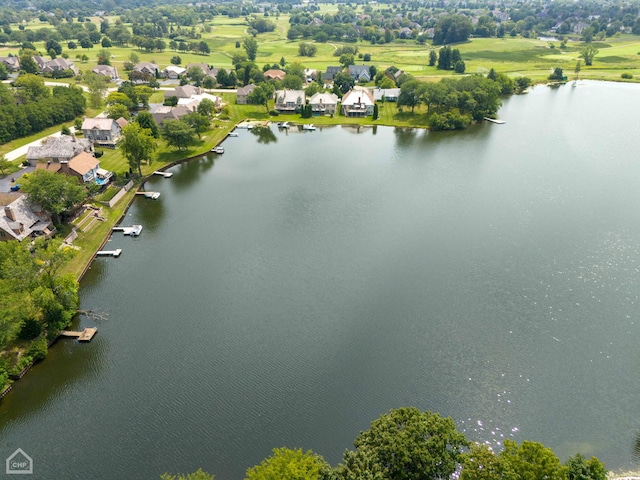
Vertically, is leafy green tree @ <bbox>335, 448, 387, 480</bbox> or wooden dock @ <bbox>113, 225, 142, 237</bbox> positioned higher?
leafy green tree @ <bbox>335, 448, 387, 480</bbox>

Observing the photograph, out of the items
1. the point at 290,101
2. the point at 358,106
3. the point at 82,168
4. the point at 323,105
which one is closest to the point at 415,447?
the point at 82,168

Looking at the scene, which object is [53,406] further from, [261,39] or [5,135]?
[261,39]

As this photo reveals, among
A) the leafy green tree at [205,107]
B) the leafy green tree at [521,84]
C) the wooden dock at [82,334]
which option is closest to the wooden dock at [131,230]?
the wooden dock at [82,334]

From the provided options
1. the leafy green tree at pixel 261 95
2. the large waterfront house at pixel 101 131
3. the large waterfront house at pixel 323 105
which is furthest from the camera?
the leafy green tree at pixel 261 95

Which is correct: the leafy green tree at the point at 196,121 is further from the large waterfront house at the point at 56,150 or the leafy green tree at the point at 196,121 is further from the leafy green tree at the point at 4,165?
the leafy green tree at the point at 4,165

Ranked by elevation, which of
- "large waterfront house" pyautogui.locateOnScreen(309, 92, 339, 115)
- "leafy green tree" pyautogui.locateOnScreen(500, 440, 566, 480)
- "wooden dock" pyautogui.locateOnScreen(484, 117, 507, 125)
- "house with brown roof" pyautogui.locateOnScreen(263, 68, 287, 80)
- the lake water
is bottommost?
the lake water

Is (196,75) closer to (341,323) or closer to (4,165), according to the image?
(4,165)

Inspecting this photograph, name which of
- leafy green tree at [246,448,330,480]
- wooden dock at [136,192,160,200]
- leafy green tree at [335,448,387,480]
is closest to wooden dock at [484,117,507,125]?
wooden dock at [136,192,160,200]

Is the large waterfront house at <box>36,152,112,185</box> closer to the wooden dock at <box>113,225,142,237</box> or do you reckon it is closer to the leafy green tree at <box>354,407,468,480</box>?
the wooden dock at <box>113,225,142,237</box>
